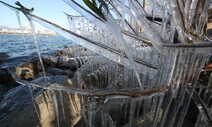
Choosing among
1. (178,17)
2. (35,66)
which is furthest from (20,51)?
(178,17)

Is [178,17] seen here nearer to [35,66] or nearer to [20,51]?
[35,66]

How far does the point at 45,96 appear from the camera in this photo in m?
3.56

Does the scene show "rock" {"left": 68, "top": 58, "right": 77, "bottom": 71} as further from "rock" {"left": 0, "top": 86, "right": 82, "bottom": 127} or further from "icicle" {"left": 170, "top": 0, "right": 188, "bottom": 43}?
"icicle" {"left": 170, "top": 0, "right": 188, "bottom": 43}

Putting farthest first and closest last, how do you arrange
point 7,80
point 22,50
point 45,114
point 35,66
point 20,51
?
point 22,50
point 20,51
point 35,66
point 7,80
point 45,114

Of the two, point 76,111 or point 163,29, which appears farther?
point 76,111

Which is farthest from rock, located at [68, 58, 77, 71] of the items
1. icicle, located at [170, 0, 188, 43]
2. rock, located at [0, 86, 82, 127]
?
icicle, located at [170, 0, 188, 43]

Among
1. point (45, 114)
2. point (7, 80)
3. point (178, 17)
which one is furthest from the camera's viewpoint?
point (7, 80)

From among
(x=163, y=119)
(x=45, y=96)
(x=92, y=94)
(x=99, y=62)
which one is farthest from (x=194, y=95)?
(x=99, y=62)

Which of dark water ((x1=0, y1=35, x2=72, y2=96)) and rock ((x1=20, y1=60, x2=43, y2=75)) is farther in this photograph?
dark water ((x1=0, y1=35, x2=72, y2=96))

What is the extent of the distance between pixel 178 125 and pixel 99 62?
6280mm

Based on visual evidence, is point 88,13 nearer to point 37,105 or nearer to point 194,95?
point 194,95

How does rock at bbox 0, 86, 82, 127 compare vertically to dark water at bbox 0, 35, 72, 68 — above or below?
above

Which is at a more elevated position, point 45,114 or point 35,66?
point 45,114

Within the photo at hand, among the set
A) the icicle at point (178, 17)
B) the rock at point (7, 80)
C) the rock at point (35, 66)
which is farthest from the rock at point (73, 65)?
the icicle at point (178, 17)
